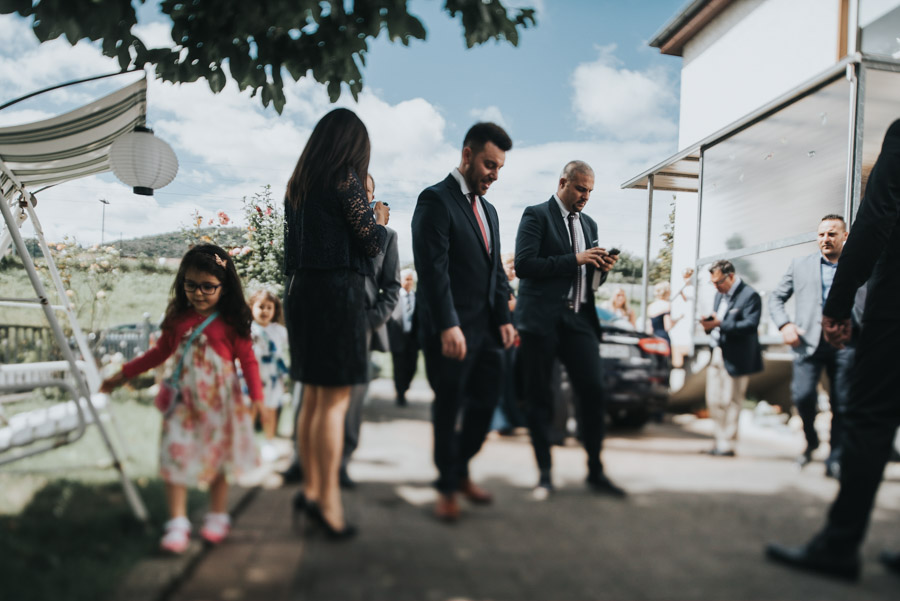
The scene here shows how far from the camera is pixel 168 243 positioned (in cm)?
205

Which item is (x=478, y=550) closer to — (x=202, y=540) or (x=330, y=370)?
(x=330, y=370)

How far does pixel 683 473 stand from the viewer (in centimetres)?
179

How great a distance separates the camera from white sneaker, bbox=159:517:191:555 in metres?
1.56

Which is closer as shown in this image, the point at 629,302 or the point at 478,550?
the point at 478,550

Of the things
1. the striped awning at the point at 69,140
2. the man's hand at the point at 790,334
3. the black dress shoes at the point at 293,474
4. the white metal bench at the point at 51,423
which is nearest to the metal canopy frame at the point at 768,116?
the man's hand at the point at 790,334

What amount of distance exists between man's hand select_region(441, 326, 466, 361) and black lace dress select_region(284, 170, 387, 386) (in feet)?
0.73

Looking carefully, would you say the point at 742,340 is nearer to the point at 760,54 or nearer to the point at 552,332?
the point at 552,332

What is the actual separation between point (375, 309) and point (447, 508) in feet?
1.95

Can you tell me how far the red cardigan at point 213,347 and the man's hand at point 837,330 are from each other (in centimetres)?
160

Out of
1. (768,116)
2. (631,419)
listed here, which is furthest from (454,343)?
(768,116)

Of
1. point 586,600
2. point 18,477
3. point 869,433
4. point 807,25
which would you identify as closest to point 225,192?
point 18,477

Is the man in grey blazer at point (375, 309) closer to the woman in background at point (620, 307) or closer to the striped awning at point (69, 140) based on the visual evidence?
the woman in background at point (620, 307)

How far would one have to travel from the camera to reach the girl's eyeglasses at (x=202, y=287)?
5.50ft

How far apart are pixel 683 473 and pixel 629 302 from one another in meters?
0.52
